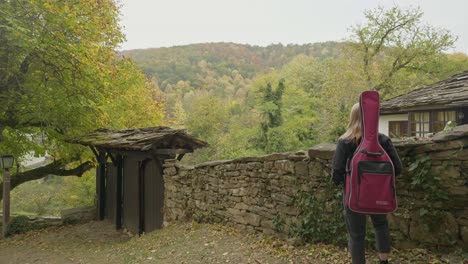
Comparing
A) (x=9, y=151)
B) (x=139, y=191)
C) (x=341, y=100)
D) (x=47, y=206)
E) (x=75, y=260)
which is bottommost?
(x=47, y=206)

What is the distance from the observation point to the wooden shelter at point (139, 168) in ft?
26.8

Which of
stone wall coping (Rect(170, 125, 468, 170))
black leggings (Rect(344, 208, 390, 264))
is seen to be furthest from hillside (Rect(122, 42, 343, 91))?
black leggings (Rect(344, 208, 390, 264))

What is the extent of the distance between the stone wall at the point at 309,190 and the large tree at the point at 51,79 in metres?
3.38

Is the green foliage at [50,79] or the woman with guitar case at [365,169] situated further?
the green foliage at [50,79]

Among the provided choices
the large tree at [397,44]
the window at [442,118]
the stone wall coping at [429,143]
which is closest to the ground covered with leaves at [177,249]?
the stone wall coping at [429,143]

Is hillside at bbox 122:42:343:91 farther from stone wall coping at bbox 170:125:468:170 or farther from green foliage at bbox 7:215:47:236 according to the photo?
stone wall coping at bbox 170:125:468:170

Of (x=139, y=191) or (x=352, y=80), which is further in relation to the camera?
(x=352, y=80)

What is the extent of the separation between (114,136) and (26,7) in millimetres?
3888

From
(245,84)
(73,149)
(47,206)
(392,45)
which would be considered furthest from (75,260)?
(245,84)

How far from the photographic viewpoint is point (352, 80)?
2255 cm

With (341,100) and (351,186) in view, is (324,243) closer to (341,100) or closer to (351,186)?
(351,186)

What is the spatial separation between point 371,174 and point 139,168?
23.7ft

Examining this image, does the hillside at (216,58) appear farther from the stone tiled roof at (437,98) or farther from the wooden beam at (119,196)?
the stone tiled roof at (437,98)

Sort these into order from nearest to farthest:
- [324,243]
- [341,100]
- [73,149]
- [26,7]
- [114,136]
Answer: [324,243]
[26,7]
[114,136]
[73,149]
[341,100]
